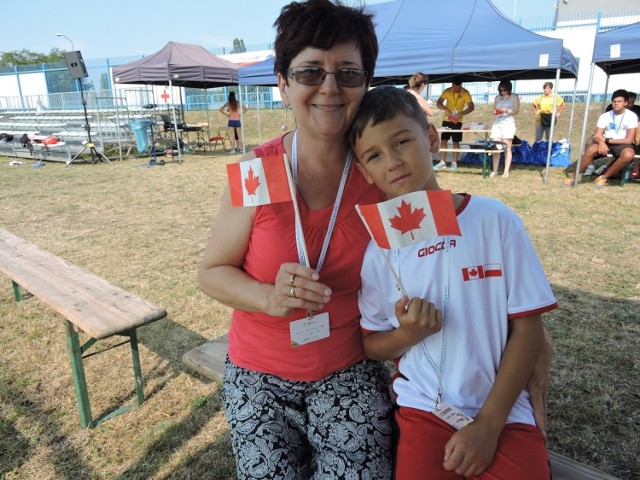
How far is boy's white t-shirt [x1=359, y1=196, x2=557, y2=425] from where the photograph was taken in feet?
4.48

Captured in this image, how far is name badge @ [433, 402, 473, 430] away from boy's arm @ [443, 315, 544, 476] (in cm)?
3

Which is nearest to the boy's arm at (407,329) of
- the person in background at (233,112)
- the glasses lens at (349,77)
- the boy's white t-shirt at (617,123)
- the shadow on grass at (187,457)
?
the glasses lens at (349,77)

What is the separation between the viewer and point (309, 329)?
147 cm

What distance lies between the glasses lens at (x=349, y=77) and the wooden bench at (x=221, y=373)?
1358mm

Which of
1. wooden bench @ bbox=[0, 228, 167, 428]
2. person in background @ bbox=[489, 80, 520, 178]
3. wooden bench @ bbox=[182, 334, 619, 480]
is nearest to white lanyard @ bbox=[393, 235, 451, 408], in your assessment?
wooden bench @ bbox=[182, 334, 619, 480]

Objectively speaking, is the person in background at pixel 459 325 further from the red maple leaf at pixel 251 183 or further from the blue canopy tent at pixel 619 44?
the blue canopy tent at pixel 619 44

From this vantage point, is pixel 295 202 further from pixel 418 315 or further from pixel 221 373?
pixel 221 373

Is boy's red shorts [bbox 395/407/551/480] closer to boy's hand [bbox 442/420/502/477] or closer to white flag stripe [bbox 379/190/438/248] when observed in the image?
boy's hand [bbox 442/420/502/477]

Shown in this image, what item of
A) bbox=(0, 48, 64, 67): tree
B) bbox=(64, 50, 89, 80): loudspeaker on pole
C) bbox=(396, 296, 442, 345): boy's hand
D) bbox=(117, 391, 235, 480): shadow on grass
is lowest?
bbox=(117, 391, 235, 480): shadow on grass

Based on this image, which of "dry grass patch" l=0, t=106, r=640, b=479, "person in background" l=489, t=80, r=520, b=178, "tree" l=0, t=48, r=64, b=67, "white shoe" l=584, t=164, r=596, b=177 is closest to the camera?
"dry grass patch" l=0, t=106, r=640, b=479

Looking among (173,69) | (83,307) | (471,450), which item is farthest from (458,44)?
(471,450)

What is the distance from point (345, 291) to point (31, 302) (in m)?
3.61

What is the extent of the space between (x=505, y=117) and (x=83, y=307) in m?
8.89

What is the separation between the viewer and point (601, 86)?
2245cm
